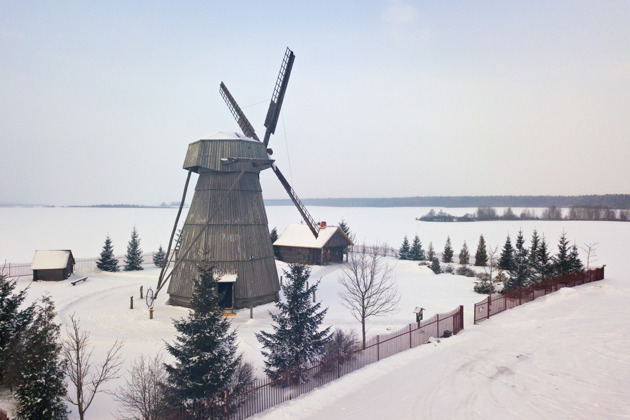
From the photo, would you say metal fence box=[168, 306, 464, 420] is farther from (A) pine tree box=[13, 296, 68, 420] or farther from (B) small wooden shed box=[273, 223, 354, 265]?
(B) small wooden shed box=[273, 223, 354, 265]

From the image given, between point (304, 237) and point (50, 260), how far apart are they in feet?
75.7

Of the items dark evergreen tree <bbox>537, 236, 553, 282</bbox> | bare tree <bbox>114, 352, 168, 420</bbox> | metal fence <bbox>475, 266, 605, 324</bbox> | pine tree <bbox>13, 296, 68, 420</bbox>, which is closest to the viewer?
pine tree <bbox>13, 296, 68, 420</bbox>

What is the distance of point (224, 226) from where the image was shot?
22.2 m

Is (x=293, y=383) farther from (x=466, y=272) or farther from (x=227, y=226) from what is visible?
(x=466, y=272)

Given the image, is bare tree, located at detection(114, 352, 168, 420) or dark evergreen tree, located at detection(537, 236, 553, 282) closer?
bare tree, located at detection(114, 352, 168, 420)

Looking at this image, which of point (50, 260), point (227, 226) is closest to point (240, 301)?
point (227, 226)

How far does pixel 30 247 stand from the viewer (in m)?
51.1

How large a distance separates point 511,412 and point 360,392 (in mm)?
4205

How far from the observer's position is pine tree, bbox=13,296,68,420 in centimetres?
928

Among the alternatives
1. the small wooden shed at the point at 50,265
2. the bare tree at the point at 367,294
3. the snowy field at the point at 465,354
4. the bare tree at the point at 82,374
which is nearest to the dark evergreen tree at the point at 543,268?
the snowy field at the point at 465,354

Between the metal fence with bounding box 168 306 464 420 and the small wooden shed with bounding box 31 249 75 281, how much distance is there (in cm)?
2523

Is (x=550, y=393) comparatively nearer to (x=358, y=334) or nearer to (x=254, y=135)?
(x=358, y=334)

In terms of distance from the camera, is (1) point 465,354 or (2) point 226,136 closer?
(1) point 465,354

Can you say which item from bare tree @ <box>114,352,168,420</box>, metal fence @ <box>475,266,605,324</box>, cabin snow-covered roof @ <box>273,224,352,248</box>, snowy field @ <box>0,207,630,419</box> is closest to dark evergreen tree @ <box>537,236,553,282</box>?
metal fence @ <box>475,266,605,324</box>
